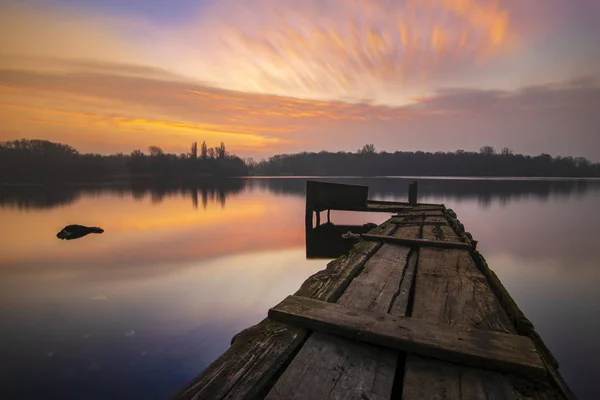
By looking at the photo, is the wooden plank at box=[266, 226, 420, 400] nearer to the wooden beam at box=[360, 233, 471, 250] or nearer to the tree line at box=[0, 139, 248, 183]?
the wooden beam at box=[360, 233, 471, 250]

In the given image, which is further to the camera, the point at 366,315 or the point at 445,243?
the point at 445,243

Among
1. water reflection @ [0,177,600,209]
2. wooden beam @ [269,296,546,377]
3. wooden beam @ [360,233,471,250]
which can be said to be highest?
wooden beam @ [269,296,546,377]

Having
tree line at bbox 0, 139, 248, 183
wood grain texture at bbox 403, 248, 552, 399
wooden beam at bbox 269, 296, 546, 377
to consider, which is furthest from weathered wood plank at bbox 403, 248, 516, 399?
tree line at bbox 0, 139, 248, 183

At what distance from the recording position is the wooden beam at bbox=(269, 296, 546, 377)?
2.23 m

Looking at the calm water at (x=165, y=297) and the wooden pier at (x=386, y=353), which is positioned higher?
the wooden pier at (x=386, y=353)

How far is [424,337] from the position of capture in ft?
8.14

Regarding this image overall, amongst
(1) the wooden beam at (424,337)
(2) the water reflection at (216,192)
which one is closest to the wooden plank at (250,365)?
(1) the wooden beam at (424,337)

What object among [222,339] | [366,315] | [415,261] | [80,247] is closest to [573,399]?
[366,315]

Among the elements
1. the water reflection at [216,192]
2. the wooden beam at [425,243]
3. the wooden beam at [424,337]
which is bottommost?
the water reflection at [216,192]

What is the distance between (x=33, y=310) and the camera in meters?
9.42

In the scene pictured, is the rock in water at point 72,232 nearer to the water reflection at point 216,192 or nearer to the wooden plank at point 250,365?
the water reflection at point 216,192

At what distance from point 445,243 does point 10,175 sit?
154m

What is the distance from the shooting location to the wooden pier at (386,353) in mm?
2076

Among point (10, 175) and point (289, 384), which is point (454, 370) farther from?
point (10, 175)
